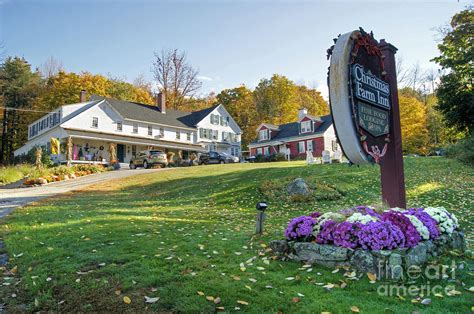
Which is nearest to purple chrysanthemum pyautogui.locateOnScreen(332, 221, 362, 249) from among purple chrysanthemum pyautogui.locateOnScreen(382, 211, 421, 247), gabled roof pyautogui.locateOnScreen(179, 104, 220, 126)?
purple chrysanthemum pyautogui.locateOnScreen(382, 211, 421, 247)

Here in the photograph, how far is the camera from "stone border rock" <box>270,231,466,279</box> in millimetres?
4590

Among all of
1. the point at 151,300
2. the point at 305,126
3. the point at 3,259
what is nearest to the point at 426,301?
the point at 151,300

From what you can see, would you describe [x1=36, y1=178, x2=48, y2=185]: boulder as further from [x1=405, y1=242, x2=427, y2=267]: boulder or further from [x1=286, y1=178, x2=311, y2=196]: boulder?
[x1=405, y1=242, x2=427, y2=267]: boulder

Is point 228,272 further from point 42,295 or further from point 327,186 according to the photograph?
point 327,186

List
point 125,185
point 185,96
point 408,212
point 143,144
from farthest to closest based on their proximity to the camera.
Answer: point 185,96
point 143,144
point 125,185
point 408,212

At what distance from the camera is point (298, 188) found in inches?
508

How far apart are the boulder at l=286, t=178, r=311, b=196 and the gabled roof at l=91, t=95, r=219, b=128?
3282 centimetres

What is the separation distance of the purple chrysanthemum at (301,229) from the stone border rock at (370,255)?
0.42 feet

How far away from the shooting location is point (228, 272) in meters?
4.81

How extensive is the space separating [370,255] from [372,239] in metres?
0.22

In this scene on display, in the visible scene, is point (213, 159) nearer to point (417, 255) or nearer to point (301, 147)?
point (301, 147)

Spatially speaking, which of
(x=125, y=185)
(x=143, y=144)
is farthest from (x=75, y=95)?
(x=125, y=185)

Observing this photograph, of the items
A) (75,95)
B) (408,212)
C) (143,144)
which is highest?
(75,95)

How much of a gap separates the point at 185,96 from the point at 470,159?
49.7 metres
